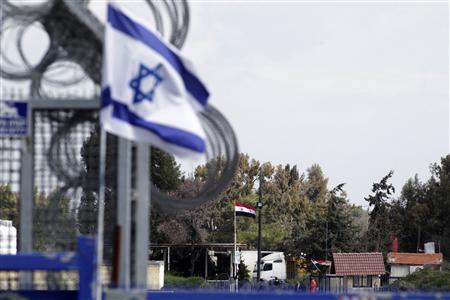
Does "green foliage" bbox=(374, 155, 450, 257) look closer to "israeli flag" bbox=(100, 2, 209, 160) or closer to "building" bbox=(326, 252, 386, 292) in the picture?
"building" bbox=(326, 252, 386, 292)

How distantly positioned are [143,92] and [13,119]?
326 centimetres

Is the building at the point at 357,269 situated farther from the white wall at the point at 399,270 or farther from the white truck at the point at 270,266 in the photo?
the white truck at the point at 270,266

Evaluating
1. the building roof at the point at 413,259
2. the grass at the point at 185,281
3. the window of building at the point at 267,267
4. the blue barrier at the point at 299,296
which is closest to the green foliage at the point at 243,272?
the window of building at the point at 267,267

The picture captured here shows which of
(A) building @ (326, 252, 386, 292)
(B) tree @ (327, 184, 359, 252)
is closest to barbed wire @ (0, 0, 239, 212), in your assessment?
(A) building @ (326, 252, 386, 292)

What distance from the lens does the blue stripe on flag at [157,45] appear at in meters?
12.3

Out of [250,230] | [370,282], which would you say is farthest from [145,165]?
[250,230]

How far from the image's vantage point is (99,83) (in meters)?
14.8

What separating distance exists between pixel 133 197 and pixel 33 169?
2.38 meters

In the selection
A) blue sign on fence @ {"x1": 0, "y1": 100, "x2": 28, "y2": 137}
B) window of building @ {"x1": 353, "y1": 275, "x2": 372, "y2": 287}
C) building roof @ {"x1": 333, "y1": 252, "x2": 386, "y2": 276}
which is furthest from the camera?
window of building @ {"x1": 353, "y1": 275, "x2": 372, "y2": 287}

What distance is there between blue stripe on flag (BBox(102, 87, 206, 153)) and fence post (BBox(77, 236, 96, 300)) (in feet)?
8.29

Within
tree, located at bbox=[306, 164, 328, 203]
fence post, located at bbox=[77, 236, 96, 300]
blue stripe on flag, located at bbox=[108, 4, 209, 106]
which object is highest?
tree, located at bbox=[306, 164, 328, 203]

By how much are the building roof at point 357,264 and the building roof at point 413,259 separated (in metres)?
2.66

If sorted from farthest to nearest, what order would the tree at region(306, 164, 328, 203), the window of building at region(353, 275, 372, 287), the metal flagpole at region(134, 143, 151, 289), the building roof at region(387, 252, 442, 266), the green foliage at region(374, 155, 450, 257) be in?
the tree at region(306, 164, 328, 203), the green foliage at region(374, 155, 450, 257), the building roof at region(387, 252, 442, 266), the window of building at region(353, 275, 372, 287), the metal flagpole at region(134, 143, 151, 289)

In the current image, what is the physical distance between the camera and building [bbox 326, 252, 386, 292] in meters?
50.7
